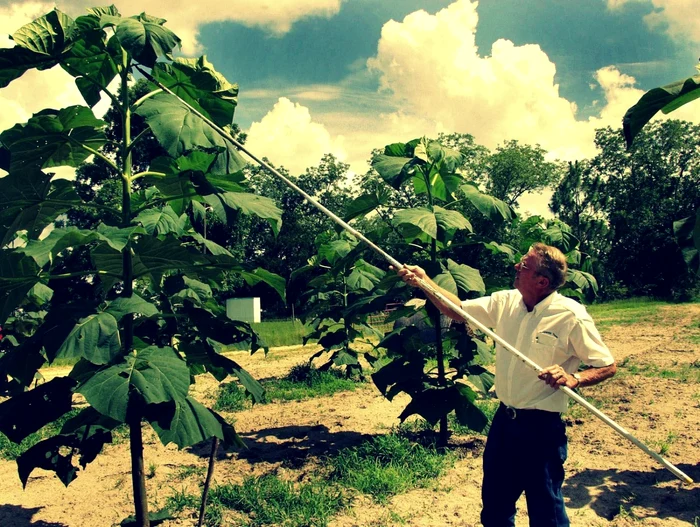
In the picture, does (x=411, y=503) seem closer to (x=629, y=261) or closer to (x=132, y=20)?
(x=132, y=20)

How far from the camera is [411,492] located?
4.24m

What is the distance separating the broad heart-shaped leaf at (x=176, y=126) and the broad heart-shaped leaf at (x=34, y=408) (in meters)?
1.31

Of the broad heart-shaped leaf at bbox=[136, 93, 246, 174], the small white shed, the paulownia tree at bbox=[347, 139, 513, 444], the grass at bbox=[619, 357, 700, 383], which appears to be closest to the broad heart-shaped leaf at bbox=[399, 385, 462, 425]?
the paulownia tree at bbox=[347, 139, 513, 444]

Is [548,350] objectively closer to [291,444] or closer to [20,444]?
[291,444]

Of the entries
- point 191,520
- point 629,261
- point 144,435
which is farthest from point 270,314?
point 191,520

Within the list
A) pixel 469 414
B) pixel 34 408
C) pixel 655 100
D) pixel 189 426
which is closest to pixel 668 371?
pixel 469 414

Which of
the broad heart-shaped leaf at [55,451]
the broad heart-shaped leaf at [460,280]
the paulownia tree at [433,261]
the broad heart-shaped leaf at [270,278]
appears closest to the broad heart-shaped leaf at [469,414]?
the paulownia tree at [433,261]

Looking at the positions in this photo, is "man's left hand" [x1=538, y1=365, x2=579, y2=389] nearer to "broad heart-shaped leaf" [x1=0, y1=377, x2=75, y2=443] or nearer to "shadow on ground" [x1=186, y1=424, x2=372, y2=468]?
"broad heart-shaped leaf" [x1=0, y1=377, x2=75, y2=443]

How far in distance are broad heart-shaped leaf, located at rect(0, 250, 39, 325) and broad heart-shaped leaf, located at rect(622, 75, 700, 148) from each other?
2675 millimetres

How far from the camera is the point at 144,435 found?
622cm

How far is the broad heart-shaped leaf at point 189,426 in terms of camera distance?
2613 millimetres

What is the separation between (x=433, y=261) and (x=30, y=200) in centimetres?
285

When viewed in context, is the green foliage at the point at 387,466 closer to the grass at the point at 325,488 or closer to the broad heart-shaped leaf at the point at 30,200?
the grass at the point at 325,488

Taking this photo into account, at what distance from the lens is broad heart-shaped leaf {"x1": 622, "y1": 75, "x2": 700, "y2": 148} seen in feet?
7.79
